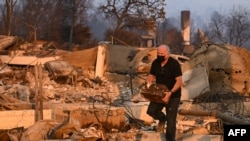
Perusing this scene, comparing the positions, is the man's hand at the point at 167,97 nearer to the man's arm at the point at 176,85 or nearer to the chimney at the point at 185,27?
the man's arm at the point at 176,85

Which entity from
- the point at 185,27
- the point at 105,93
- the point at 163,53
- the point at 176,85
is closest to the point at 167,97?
the point at 176,85

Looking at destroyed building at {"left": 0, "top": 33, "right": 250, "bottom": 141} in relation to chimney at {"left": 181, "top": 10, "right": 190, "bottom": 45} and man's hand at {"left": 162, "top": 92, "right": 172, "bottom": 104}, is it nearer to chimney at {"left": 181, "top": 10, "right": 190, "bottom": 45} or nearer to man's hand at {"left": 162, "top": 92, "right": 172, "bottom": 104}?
man's hand at {"left": 162, "top": 92, "right": 172, "bottom": 104}

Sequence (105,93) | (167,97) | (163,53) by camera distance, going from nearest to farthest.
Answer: (167,97)
(163,53)
(105,93)

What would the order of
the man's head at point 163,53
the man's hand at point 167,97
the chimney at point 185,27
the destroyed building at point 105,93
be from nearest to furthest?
the man's hand at point 167,97 < the man's head at point 163,53 < the destroyed building at point 105,93 < the chimney at point 185,27

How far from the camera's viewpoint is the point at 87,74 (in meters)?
20.0

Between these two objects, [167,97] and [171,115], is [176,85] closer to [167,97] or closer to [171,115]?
[167,97]

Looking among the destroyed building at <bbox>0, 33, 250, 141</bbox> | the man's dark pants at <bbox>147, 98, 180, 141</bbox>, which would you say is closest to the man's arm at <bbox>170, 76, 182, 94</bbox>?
the man's dark pants at <bbox>147, 98, 180, 141</bbox>

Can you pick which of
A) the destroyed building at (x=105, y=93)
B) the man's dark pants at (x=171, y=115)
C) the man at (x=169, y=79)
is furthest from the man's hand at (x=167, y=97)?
the destroyed building at (x=105, y=93)

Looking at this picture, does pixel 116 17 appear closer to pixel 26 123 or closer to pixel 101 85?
pixel 101 85

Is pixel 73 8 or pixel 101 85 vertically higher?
pixel 73 8

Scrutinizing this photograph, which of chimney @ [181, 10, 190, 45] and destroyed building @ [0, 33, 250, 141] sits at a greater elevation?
chimney @ [181, 10, 190, 45]

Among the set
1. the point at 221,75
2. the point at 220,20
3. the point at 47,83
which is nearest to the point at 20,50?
the point at 47,83

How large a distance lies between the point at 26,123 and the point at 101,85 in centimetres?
819

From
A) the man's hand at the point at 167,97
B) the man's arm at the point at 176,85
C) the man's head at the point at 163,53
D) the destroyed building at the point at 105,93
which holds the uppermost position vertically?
the man's head at the point at 163,53
